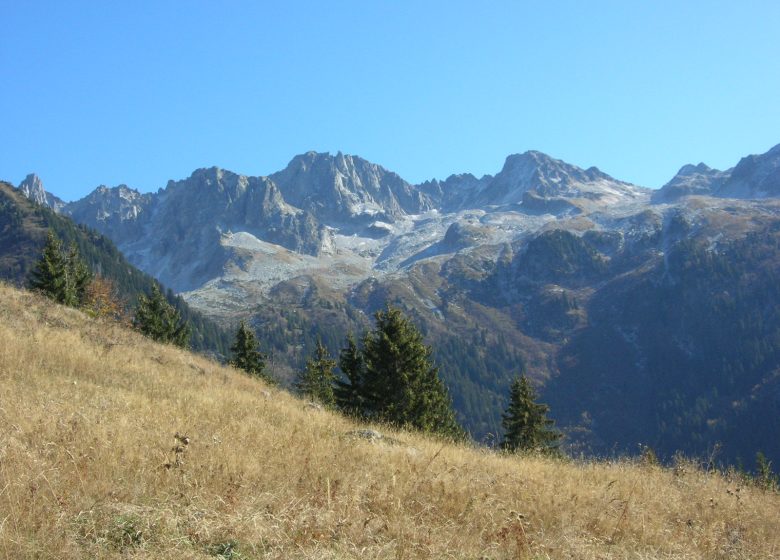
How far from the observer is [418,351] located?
3534 centimetres

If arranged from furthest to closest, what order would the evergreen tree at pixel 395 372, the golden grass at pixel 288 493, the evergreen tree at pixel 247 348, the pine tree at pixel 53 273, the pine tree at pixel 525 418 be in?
the evergreen tree at pixel 247 348, the pine tree at pixel 53 273, the pine tree at pixel 525 418, the evergreen tree at pixel 395 372, the golden grass at pixel 288 493

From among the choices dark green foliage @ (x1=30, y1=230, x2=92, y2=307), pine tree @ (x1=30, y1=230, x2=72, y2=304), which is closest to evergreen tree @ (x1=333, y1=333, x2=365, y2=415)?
dark green foliage @ (x1=30, y1=230, x2=92, y2=307)

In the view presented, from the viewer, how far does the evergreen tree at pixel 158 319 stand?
57.6 meters

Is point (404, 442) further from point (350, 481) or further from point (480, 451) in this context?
point (350, 481)

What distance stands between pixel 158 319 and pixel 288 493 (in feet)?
196

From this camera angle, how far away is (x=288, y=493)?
6180mm

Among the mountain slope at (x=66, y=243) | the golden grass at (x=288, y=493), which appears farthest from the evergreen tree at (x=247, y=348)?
the mountain slope at (x=66, y=243)

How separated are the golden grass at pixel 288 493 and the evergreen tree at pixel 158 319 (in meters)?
49.3

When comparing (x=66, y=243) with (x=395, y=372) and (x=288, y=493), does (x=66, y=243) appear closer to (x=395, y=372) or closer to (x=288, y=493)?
(x=395, y=372)

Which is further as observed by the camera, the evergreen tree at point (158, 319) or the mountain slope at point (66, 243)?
the mountain slope at point (66, 243)

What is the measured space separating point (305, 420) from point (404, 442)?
81.1 inches

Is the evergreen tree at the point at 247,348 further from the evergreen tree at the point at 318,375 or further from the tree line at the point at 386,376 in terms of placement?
the evergreen tree at the point at 318,375

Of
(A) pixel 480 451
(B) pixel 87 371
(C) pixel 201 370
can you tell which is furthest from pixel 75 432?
(C) pixel 201 370

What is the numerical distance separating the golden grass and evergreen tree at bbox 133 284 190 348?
A: 4934cm
